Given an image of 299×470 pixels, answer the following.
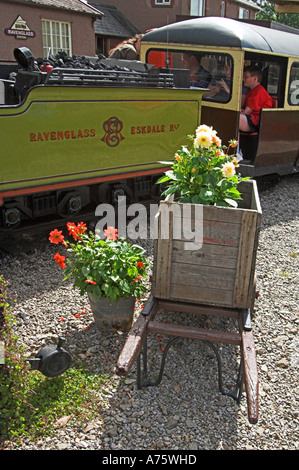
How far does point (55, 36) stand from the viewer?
721 inches

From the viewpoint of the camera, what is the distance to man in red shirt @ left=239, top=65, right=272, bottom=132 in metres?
7.77

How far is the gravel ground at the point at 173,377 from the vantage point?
2930mm

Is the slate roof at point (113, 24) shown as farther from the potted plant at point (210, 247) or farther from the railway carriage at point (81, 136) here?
the potted plant at point (210, 247)

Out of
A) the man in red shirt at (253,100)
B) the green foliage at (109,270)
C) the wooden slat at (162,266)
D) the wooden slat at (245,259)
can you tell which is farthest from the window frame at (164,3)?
the wooden slat at (245,259)

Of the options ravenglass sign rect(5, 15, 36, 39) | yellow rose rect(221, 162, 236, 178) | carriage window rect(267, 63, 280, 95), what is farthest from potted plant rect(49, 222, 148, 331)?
ravenglass sign rect(5, 15, 36, 39)

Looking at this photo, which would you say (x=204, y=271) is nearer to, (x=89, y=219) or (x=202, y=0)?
(x=89, y=219)

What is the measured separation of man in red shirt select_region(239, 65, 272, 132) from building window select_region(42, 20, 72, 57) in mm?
12274

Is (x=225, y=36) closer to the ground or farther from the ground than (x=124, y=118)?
farther from the ground

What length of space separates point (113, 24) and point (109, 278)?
23.4 m

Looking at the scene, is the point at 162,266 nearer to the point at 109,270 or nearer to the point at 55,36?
the point at 109,270

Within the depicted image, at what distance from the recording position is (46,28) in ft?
58.8

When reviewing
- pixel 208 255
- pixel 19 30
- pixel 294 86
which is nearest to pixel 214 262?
pixel 208 255

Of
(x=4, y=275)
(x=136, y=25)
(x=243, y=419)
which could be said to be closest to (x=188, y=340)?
(x=243, y=419)

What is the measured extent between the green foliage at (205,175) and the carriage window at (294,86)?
5182 mm
